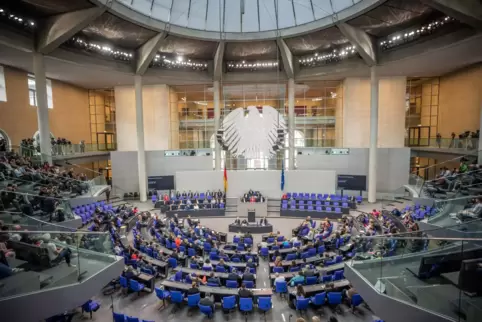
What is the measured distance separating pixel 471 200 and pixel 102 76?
25.2m

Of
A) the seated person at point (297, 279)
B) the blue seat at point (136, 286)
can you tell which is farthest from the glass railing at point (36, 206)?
the seated person at point (297, 279)

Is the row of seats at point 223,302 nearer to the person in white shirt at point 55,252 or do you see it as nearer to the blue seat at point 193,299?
the blue seat at point 193,299

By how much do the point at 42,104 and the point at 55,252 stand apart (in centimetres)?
1520

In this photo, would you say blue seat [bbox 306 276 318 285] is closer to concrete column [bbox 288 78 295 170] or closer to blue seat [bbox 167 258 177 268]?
blue seat [bbox 167 258 177 268]

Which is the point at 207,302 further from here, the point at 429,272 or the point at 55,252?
the point at 429,272

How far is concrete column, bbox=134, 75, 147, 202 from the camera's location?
23.0 meters

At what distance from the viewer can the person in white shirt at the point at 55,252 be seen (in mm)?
6297

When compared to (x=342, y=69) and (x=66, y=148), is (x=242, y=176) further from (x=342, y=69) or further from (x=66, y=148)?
(x=66, y=148)

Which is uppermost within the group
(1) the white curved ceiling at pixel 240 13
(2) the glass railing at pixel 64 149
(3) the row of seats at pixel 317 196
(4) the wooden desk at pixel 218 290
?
(1) the white curved ceiling at pixel 240 13

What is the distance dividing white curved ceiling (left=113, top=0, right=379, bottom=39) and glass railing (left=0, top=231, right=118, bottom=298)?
50.5 ft

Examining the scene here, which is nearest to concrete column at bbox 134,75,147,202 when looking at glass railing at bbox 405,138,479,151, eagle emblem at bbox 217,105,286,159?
eagle emblem at bbox 217,105,286,159

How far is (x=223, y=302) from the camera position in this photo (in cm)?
850

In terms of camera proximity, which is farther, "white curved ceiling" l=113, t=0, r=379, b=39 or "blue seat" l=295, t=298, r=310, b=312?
"white curved ceiling" l=113, t=0, r=379, b=39

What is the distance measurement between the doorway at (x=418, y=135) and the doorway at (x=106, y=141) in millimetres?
29751
